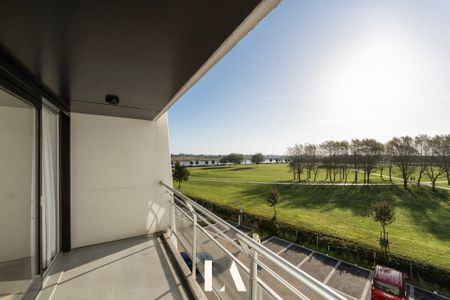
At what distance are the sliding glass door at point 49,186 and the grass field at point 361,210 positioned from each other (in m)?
16.8

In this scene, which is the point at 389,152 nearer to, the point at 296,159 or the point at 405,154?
the point at 405,154

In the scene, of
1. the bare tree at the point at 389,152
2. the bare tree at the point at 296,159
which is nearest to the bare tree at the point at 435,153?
the bare tree at the point at 389,152

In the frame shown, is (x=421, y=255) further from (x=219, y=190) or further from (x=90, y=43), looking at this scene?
(x=219, y=190)

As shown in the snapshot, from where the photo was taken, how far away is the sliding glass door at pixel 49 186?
2.23 meters

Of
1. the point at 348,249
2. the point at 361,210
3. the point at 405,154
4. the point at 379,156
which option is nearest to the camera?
the point at 348,249

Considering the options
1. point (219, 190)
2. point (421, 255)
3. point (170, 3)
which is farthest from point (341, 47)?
point (219, 190)

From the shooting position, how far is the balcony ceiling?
995mm

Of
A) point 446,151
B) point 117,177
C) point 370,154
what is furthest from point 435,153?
point 117,177

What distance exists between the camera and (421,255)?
42.0 ft

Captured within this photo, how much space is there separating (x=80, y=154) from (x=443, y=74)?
50.2 feet

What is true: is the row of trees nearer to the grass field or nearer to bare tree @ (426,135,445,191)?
bare tree @ (426,135,445,191)

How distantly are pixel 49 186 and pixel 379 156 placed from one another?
3542 centimetres

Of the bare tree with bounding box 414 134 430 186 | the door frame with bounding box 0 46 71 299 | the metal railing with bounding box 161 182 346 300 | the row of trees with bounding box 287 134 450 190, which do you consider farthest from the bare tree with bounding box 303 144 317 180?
the door frame with bounding box 0 46 71 299

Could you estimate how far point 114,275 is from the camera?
2.37 metres
